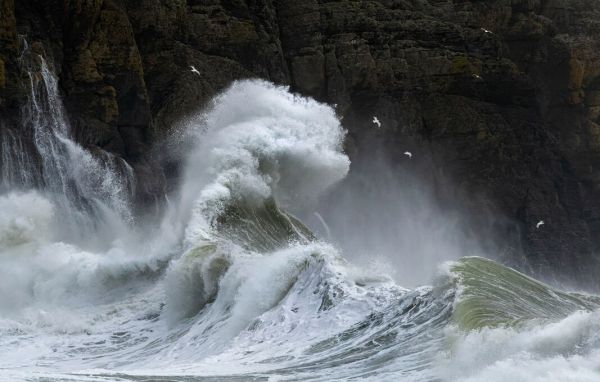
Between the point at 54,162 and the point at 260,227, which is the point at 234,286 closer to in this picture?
the point at 260,227

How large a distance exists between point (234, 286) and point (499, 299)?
155 inches

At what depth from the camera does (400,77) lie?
25.1 meters

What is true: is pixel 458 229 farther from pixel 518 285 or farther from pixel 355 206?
pixel 518 285

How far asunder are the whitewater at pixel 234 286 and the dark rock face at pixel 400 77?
88cm

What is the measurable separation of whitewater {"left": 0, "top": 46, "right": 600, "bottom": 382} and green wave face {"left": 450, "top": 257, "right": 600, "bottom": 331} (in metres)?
0.03

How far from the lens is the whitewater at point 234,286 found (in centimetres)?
942

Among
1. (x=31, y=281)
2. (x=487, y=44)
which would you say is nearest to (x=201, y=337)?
(x=31, y=281)

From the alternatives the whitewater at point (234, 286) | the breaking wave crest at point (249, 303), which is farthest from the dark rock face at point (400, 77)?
the breaking wave crest at point (249, 303)

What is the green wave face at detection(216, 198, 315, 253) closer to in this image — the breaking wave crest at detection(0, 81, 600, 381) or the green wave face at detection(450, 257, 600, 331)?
the breaking wave crest at detection(0, 81, 600, 381)

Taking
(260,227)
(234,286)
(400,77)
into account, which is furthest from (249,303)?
(400,77)

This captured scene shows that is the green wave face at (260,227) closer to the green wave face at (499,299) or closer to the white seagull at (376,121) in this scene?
the white seagull at (376,121)

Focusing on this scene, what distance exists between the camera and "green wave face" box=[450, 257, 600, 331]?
9.78 m

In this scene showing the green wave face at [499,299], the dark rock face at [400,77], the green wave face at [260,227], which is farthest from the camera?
the dark rock face at [400,77]

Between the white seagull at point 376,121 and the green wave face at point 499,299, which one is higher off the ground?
the white seagull at point 376,121
